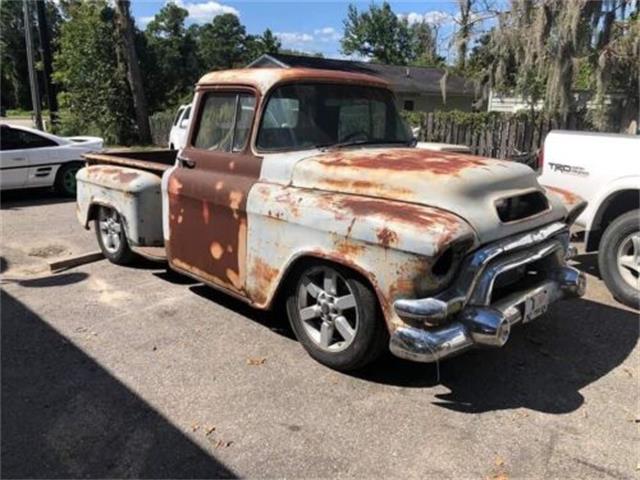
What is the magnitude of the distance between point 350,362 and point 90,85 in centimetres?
2287

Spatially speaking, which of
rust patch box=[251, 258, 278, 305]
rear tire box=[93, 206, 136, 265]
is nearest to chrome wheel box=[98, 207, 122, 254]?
rear tire box=[93, 206, 136, 265]

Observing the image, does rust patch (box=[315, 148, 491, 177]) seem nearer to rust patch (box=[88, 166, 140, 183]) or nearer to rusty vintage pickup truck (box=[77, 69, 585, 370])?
rusty vintage pickup truck (box=[77, 69, 585, 370])

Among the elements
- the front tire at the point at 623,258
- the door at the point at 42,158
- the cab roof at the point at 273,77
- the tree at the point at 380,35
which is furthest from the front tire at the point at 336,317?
the tree at the point at 380,35

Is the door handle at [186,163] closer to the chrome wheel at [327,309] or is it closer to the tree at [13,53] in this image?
the chrome wheel at [327,309]

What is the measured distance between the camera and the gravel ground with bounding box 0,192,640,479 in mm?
3207

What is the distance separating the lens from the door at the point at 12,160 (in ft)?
35.3

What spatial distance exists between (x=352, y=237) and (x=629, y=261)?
318 cm

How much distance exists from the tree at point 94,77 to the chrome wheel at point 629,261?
21590 millimetres

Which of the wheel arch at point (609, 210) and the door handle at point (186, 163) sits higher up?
the door handle at point (186, 163)

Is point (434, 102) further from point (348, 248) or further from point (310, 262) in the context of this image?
point (348, 248)

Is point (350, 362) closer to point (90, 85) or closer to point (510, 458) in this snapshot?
point (510, 458)

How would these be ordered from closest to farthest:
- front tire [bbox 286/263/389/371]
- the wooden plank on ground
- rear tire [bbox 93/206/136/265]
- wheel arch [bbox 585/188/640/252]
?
1. front tire [bbox 286/263/389/371]
2. wheel arch [bbox 585/188/640/252]
3. rear tire [bbox 93/206/136/265]
4. the wooden plank on ground

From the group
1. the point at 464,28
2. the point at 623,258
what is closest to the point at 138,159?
the point at 623,258

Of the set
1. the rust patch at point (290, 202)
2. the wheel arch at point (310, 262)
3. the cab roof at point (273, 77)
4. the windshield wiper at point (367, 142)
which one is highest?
the cab roof at point (273, 77)
